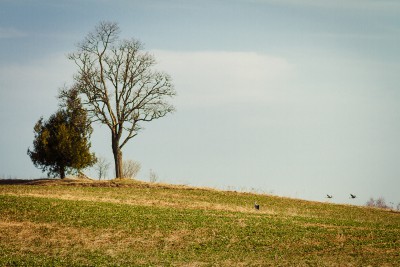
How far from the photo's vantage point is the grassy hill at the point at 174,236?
26016mm

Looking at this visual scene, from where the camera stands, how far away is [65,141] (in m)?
59.4

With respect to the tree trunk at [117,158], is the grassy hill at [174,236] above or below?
below

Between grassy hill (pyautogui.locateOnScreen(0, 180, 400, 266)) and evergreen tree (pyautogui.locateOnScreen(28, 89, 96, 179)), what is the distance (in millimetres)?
15281

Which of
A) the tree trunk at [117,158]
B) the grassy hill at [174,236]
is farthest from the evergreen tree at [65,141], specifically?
the grassy hill at [174,236]

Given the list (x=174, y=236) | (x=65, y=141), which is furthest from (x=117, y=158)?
(x=174, y=236)

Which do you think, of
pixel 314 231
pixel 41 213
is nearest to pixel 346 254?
pixel 314 231

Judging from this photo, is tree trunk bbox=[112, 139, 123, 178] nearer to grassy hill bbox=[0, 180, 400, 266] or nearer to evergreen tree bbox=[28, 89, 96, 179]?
evergreen tree bbox=[28, 89, 96, 179]

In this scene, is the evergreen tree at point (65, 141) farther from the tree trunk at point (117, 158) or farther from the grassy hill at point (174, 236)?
the grassy hill at point (174, 236)

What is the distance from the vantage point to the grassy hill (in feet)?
85.4

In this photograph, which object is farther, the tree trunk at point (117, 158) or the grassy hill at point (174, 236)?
the tree trunk at point (117, 158)

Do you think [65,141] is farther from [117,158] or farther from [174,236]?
[174,236]

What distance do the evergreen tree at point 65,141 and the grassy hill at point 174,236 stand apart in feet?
50.1

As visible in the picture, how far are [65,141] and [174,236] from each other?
32673 millimetres

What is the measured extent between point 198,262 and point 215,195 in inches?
1119
